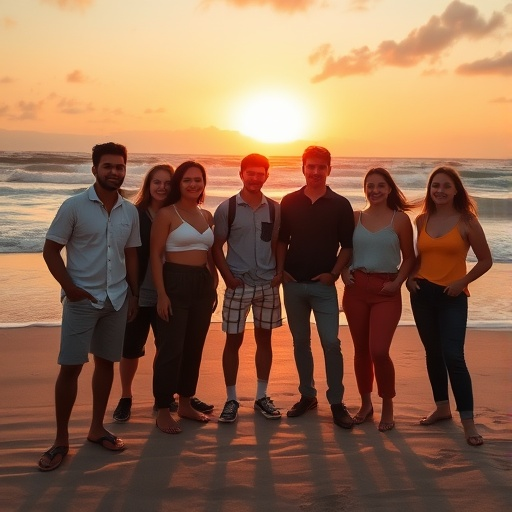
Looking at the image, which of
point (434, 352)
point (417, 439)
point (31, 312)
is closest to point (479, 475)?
point (417, 439)

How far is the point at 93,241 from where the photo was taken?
13.4ft

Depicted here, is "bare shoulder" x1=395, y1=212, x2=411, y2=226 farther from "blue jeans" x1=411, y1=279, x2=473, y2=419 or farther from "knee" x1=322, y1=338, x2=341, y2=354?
"knee" x1=322, y1=338, x2=341, y2=354

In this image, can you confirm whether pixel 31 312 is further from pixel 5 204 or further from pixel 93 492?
pixel 5 204

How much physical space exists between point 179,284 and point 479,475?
7.07ft

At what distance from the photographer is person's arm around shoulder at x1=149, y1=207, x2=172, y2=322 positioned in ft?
15.0

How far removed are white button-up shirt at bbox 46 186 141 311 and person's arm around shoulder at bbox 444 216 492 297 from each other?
2119mm

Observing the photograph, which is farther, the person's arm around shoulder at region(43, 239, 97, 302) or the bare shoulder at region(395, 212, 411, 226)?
the bare shoulder at region(395, 212, 411, 226)

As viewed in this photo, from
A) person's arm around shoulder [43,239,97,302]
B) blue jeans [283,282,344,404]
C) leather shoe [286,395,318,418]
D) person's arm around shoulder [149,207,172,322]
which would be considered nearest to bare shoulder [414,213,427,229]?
blue jeans [283,282,344,404]

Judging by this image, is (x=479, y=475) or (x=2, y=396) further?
(x=2, y=396)

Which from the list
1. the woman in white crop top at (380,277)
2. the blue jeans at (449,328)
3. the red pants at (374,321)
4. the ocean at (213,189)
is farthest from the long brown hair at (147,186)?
the ocean at (213,189)

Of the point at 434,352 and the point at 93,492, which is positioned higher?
the point at 434,352

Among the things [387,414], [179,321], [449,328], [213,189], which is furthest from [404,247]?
[213,189]

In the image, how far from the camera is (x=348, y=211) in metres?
4.84

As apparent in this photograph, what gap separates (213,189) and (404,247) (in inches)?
942
